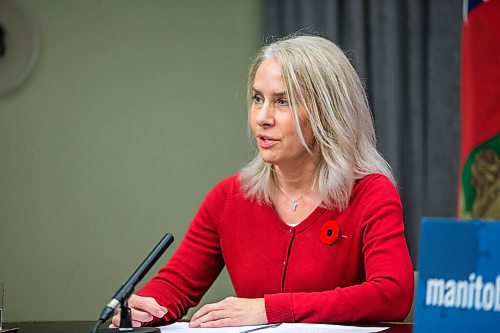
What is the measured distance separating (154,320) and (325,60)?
0.80 m

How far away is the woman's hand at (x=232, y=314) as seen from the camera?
6.06 feet

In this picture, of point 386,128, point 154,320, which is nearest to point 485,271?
point 154,320

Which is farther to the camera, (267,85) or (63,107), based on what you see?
(63,107)

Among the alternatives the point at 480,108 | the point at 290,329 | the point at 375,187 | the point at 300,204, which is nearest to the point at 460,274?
the point at 480,108

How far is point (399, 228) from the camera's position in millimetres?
2066

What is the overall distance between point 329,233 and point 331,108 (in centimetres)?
33

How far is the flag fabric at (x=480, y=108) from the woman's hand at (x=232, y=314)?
763mm

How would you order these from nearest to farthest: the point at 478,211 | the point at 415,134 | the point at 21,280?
the point at 478,211 < the point at 415,134 < the point at 21,280

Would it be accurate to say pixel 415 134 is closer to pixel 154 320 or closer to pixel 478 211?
pixel 154 320

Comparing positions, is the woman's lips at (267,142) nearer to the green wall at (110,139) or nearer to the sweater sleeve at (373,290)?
the sweater sleeve at (373,290)

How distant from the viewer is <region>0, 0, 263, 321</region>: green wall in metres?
3.96

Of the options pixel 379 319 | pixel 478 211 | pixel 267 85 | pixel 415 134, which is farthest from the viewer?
pixel 415 134

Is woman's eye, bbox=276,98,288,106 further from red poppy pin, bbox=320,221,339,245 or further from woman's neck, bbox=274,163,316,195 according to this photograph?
red poppy pin, bbox=320,221,339,245

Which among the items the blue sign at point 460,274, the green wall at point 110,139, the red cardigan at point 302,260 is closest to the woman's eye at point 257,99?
the red cardigan at point 302,260
